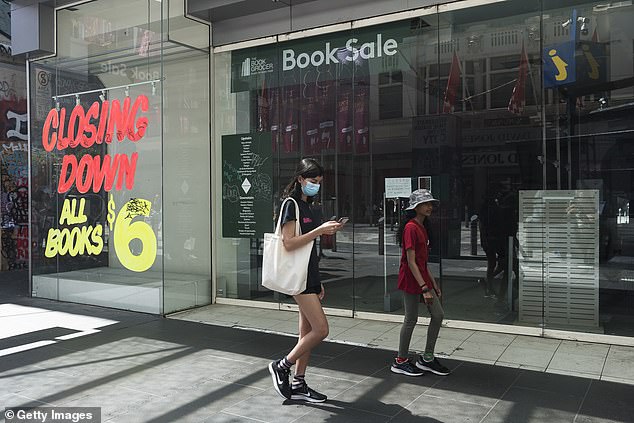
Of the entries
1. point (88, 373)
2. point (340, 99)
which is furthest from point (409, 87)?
point (88, 373)

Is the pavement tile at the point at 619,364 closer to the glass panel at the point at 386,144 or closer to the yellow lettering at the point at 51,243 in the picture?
the glass panel at the point at 386,144

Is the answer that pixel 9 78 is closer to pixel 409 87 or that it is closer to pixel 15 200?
pixel 15 200

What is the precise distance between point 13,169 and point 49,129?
5373mm

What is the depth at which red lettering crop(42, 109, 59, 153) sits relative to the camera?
9.44 metres

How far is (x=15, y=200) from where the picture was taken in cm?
1391

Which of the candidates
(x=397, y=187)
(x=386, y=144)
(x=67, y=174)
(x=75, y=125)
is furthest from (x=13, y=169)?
(x=397, y=187)

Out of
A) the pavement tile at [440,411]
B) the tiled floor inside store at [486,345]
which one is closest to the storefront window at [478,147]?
the tiled floor inside store at [486,345]

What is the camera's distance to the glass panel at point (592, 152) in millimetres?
6320

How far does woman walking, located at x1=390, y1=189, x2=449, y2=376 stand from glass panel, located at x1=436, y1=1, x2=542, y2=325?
7.03 ft

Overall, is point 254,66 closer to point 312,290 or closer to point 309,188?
point 309,188

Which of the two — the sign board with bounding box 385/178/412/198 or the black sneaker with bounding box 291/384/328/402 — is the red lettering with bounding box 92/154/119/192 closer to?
the sign board with bounding box 385/178/412/198

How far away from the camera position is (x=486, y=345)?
6262 millimetres

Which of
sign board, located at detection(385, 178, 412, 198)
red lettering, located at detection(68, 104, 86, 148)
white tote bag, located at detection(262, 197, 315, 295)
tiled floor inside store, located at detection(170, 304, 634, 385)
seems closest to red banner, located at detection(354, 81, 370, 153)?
sign board, located at detection(385, 178, 412, 198)

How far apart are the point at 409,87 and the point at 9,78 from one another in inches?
435
